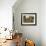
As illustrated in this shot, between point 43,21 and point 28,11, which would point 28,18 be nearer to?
point 28,11

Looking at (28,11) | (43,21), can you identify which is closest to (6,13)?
(28,11)

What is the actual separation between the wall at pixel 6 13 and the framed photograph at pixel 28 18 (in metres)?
1.09

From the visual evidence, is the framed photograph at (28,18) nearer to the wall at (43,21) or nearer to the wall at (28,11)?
the wall at (28,11)

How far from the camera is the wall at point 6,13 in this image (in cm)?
423

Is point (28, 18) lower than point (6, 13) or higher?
lower

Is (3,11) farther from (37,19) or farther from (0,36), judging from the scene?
(37,19)

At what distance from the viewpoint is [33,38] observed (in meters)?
5.32

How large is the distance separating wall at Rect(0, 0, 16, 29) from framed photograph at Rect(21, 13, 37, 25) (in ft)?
3.56

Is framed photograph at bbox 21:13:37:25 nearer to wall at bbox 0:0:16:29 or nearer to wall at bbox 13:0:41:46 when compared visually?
wall at bbox 13:0:41:46

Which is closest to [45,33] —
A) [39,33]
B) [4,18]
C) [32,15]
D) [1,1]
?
[39,33]

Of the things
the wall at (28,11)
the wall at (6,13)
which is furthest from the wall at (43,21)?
the wall at (6,13)

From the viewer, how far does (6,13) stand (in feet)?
14.0

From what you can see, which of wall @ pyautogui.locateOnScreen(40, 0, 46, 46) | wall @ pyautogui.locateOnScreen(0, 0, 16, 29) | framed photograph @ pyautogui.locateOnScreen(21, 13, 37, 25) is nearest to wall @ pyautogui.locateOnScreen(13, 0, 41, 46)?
framed photograph @ pyautogui.locateOnScreen(21, 13, 37, 25)

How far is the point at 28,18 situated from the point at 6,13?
1.31 meters
